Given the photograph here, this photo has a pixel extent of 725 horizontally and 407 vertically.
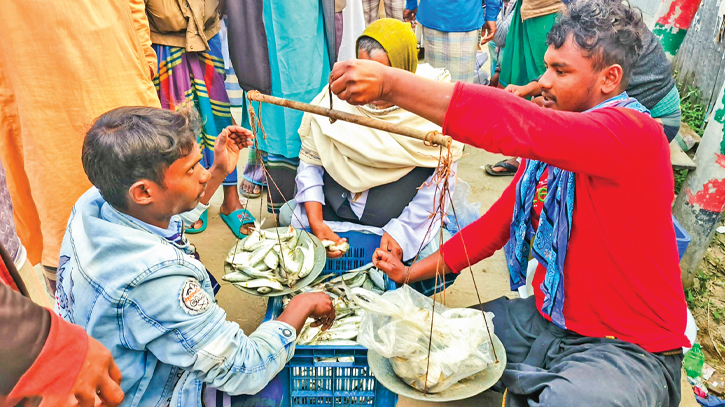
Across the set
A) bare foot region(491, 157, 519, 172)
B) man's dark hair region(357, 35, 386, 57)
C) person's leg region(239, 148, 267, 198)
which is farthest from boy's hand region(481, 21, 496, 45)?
man's dark hair region(357, 35, 386, 57)

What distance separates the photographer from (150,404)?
1.83 metres

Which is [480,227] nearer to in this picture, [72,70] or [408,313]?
[408,313]

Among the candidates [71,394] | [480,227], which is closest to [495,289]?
[480,227]

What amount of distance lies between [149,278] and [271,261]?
105cm

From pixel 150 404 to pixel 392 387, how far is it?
889 millimetres

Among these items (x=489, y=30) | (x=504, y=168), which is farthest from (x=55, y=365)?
(x=489, y=30)

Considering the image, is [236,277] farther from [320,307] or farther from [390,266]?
[390,266]

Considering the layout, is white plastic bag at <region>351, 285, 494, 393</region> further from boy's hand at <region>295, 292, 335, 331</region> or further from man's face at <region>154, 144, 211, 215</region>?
man's face at <region>154, 144, 211, 215</region>

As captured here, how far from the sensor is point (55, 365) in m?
1.21

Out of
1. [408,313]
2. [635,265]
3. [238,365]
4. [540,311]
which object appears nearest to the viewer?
[238,365]

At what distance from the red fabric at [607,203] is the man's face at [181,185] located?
36.9 inches

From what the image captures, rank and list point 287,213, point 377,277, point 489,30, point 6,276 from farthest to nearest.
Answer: point 489,30
point 287,213
point 377,277
point 6,276

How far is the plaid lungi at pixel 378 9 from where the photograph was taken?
6.15 metres

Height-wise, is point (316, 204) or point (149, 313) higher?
point (149, 313)
